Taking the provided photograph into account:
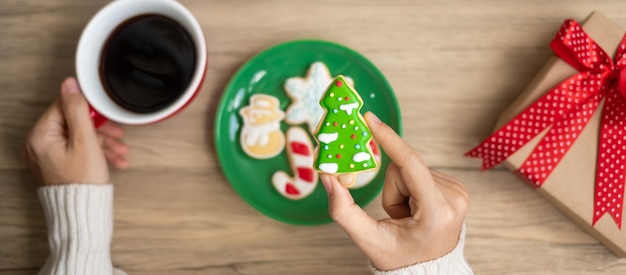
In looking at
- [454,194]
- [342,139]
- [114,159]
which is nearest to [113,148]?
[114,159]

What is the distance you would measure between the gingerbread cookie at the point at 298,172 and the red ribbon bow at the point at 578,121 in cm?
24

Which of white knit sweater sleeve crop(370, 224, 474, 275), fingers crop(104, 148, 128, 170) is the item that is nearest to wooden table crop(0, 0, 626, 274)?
fingers crop(104, 148, 128, 170)

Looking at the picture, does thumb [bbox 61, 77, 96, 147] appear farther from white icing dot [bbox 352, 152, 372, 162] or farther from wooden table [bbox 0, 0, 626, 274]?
white icing dot [bbox 352, 152, 372, 162]

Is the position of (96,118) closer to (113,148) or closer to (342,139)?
(113,148)

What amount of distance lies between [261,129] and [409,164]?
241 mm

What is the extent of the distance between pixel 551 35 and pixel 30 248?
2.61 feet

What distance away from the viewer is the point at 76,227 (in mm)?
662

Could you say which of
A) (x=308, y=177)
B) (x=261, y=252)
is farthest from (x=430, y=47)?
(x=261, y=252)

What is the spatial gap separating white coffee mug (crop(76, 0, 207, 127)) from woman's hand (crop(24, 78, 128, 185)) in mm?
24

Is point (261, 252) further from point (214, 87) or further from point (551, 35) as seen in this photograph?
point (551, 35)

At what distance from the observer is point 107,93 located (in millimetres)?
679

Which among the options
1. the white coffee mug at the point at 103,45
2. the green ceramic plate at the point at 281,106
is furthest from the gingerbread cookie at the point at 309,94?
the white coffee mug at the point at 103,45

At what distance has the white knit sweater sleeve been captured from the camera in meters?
0.59

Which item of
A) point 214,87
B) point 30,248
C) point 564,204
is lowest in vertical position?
point 30,248
